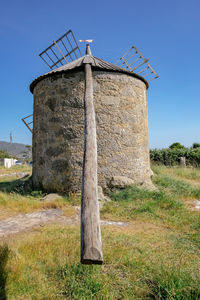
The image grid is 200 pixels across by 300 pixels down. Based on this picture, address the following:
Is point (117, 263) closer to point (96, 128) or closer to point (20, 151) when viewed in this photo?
point (96, 128)

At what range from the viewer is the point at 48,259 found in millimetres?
2318

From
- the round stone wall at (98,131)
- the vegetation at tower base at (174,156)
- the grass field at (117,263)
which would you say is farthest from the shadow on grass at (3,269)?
the vegetation at tower base at (174,156)

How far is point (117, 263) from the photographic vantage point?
225 centimetres

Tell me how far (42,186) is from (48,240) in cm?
337

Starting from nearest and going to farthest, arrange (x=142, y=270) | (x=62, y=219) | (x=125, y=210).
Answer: (x=142, y=270)
(x=62, y=219)
(x=125, y=210)

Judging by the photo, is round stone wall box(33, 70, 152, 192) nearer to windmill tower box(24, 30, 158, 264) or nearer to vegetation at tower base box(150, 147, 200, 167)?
windmill tower box(24, 30, 158, 264)

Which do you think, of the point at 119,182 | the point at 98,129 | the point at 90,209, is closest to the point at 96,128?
the point at 98,129

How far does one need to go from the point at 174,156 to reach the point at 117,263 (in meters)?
11.2

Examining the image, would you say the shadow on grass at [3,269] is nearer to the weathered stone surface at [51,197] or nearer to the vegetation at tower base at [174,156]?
the weathered stone surface at [51,197]

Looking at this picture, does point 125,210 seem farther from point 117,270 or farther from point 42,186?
point 42,186

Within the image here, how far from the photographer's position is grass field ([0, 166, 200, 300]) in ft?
5.94

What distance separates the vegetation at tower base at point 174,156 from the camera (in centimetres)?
1205

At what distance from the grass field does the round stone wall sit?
65.4 inches

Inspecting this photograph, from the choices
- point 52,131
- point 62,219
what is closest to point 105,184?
point 62,219
